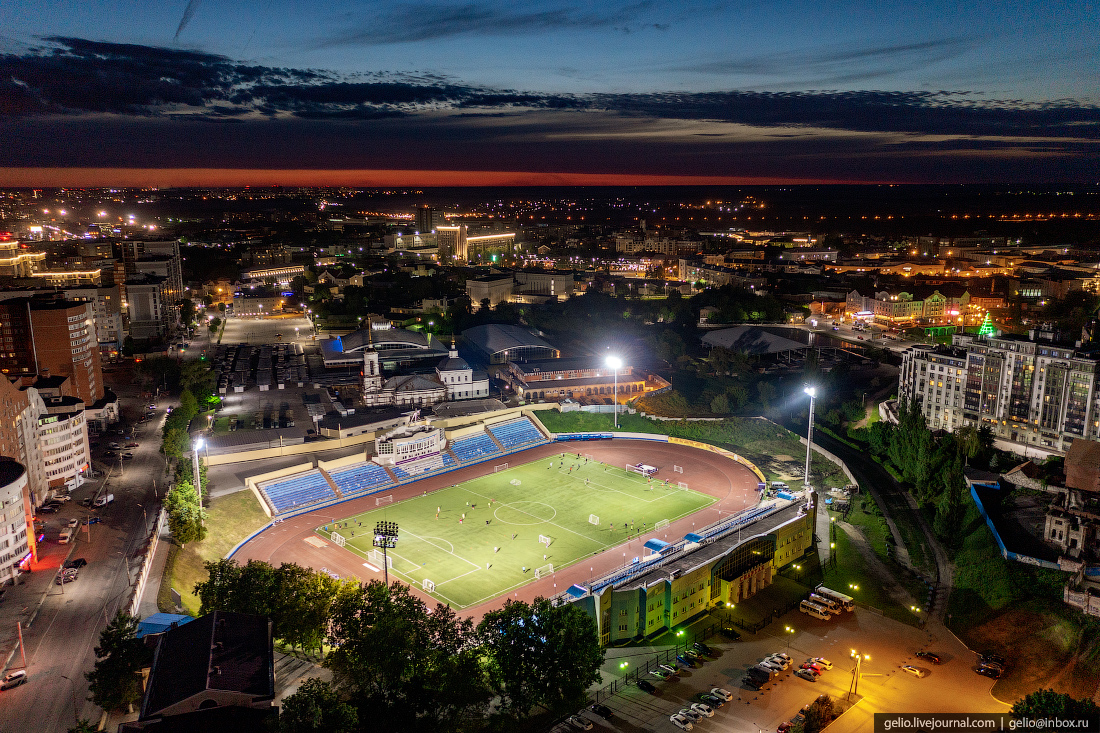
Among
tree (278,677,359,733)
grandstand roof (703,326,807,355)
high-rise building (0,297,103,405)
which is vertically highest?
high-rise building (0,297,103,405)

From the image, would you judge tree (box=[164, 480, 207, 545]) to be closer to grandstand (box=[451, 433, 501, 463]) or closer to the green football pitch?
the green football pitch

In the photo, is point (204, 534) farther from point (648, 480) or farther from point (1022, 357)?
point (1022, 357)

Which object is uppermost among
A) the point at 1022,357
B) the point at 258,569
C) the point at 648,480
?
the point at 1022,357

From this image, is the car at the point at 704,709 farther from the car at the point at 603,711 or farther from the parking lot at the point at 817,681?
the car at the point at 603,711

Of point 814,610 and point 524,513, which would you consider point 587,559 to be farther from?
point 814,610

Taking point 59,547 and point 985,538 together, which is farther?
point 985,538

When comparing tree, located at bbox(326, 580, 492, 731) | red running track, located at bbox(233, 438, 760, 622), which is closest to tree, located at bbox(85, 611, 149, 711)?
tree, located at bbox(326, 580, 492, 731)

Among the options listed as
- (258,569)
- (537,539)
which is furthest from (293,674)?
(537,539)
